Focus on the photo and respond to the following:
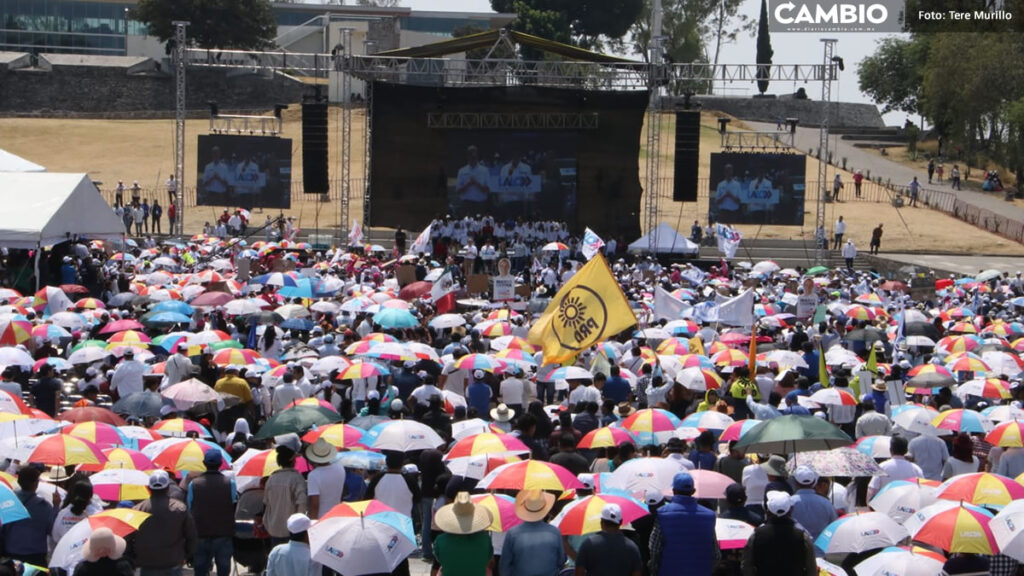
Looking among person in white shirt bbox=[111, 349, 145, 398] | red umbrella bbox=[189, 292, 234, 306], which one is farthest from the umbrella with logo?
red umbrella bbox=[189, 292, 234, 306]

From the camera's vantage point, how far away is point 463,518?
8.33m

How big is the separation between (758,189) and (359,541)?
100ft

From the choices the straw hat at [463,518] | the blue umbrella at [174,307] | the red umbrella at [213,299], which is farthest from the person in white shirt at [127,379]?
the straw hat at [463,518]

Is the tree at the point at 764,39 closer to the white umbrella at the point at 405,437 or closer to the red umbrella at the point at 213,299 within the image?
the red umbrella at the point at 213,299

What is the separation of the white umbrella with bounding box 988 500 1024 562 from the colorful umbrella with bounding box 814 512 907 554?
0.56 m

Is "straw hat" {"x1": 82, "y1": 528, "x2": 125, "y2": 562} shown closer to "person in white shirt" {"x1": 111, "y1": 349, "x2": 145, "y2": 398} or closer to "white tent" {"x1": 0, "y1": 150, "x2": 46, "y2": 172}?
"person in white shirt" {"x1": 111, "y1": 349, "x2": 145, "y2": 398}

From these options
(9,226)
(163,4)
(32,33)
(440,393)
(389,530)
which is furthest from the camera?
(32,33)

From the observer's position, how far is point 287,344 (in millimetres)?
18172

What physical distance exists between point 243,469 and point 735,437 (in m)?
4.02

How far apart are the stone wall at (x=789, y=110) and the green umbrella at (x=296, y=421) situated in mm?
65661

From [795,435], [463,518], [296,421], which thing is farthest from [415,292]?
[463,518]

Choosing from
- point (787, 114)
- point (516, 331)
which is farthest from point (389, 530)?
point (787, 114)

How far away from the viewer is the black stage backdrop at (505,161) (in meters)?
37.6

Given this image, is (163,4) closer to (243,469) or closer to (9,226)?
(9,226)
